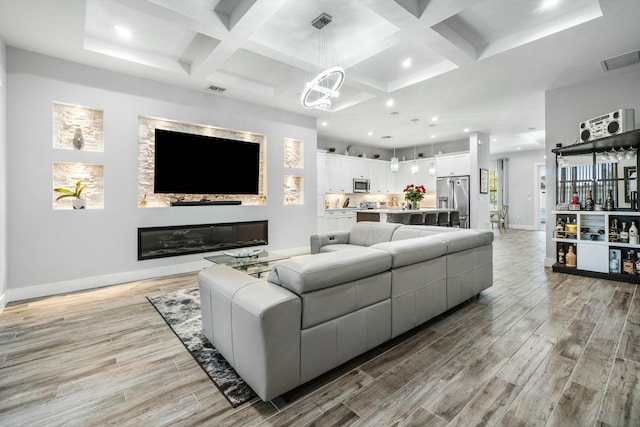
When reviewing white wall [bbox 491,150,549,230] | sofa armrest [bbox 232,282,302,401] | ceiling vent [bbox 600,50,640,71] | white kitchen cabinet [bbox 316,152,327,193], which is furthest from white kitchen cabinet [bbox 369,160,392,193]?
sofa armrest [bbox 232,282,302,401]

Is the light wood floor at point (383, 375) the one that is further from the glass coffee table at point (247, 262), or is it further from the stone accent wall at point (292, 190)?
the stone accent wall at point (292, 190)

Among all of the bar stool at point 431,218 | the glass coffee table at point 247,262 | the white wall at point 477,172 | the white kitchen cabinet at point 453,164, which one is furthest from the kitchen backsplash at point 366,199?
the glass coffee table at point 247,262

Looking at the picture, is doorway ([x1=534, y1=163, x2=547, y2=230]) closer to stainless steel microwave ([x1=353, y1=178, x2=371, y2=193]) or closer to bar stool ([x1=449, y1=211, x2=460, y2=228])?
bar stool ([x1=449, y1=211, x2=460, y2=228])

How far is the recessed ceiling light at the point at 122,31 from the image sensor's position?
3.47m

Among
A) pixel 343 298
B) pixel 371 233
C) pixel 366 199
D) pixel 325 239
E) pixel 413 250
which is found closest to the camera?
pixel 343 298

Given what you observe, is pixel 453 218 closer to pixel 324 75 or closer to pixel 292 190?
pixel 292 190

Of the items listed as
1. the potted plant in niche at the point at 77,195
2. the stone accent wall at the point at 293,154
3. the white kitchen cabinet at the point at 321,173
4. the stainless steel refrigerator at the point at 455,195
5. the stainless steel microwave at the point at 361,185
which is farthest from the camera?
the stainless steel microwave at the point at 361,185

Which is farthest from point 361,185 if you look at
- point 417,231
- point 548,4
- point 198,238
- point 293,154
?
point 548,4

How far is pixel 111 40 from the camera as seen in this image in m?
3.72

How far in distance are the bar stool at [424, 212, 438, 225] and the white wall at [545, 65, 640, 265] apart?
2436mm

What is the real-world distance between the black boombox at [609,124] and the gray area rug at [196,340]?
210 inches

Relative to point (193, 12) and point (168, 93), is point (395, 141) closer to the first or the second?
point (168, 93)

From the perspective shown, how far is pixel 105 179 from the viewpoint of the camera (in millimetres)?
4148

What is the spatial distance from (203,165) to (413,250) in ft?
13.2
